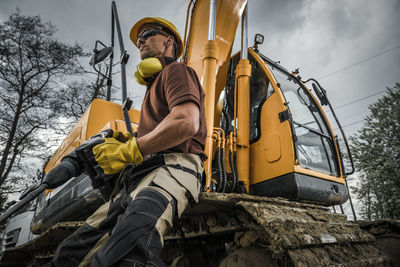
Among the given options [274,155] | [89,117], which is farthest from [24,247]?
[274,155]

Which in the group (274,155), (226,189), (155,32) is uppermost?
(155,32)

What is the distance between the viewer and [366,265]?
1713 mm

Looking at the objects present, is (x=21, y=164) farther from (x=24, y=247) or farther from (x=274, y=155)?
(x=274, y=155)

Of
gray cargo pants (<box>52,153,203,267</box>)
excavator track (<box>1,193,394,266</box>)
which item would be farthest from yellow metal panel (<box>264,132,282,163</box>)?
gray cargo pants (<box>52,153,203,267</box>)

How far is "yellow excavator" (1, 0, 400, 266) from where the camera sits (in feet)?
5.12

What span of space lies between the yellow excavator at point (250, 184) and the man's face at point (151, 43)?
0.40 meters

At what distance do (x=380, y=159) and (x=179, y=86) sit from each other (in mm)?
19179

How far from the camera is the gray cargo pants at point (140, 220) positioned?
39.0 inches

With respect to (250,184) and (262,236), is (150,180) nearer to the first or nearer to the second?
(262,236)

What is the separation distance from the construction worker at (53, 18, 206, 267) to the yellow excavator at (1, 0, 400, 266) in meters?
0.29

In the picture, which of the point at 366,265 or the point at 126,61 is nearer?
the point at 366,265

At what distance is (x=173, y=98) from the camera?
138cm

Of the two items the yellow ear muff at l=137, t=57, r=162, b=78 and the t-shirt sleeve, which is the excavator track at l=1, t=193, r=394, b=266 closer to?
the t-shirt sleeve

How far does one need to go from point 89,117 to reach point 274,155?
2.13 meters
